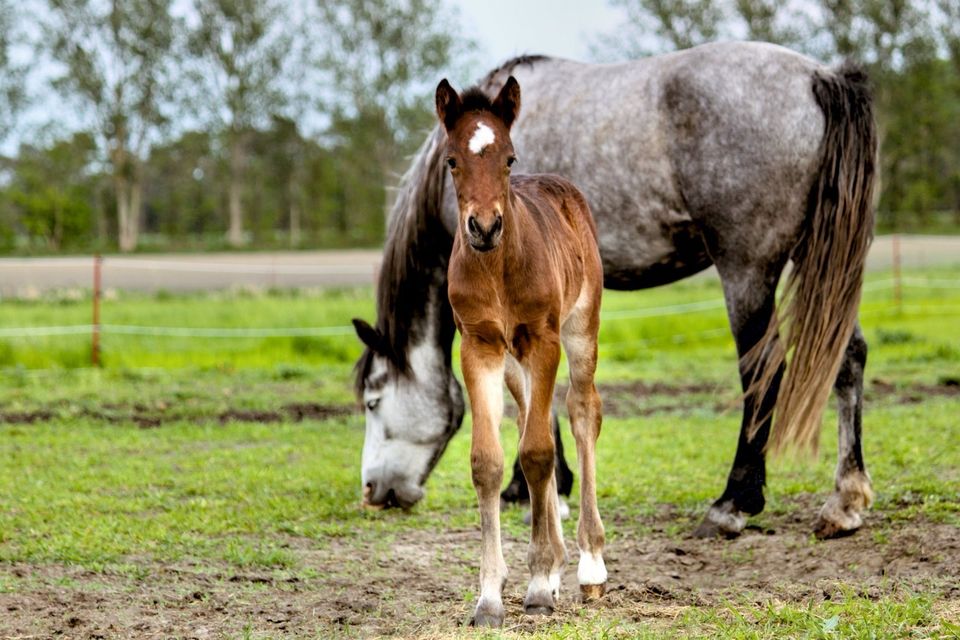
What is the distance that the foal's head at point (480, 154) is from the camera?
10.4ft

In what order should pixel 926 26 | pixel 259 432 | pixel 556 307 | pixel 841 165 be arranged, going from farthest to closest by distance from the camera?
pixel 926 26 → pixel 259 432 → pixel 841 165 → pixel 556 307

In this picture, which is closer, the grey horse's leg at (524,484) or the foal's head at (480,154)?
the foal's head at (480,154)

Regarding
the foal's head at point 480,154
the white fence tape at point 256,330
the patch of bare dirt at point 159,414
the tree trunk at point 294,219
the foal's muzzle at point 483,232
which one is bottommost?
the patch of bare dirt at point 159,414

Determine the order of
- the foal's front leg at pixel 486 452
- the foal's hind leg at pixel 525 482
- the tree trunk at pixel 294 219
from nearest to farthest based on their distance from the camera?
the foal's front leg at pixel 486 452
the foal's hind leg at pixel 525 482
the tree trunk at pixel 294 219

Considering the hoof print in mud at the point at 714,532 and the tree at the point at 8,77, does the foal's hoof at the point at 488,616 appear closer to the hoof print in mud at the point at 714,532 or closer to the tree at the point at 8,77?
the hoof print in mud at the point at 714,532

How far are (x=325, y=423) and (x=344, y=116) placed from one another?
31.0 m

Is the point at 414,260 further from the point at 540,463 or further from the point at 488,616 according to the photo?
the point at 488,616

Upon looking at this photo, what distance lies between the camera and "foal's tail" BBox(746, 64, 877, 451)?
5.02 m

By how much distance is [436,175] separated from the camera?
5.61 meters

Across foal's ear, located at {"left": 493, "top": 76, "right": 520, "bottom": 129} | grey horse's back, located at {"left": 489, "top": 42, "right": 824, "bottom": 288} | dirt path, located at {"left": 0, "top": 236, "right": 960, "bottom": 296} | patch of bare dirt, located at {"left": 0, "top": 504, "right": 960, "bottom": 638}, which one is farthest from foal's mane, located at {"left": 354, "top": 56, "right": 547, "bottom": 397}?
dirt path, located at {"left": 0, "top": 236, "right": 960, "bottom": 296}

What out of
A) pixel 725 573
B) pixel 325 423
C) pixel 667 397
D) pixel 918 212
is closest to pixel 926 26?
pixel 918 212

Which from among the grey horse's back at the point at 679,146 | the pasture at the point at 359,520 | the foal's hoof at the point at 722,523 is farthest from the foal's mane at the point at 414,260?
the foal's hoof at the point at 722,523

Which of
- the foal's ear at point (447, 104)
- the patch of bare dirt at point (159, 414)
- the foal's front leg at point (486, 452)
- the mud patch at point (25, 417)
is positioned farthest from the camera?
the patch of bare dirt at point (159, 414)

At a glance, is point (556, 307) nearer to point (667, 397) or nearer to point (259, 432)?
point (259, 432)
